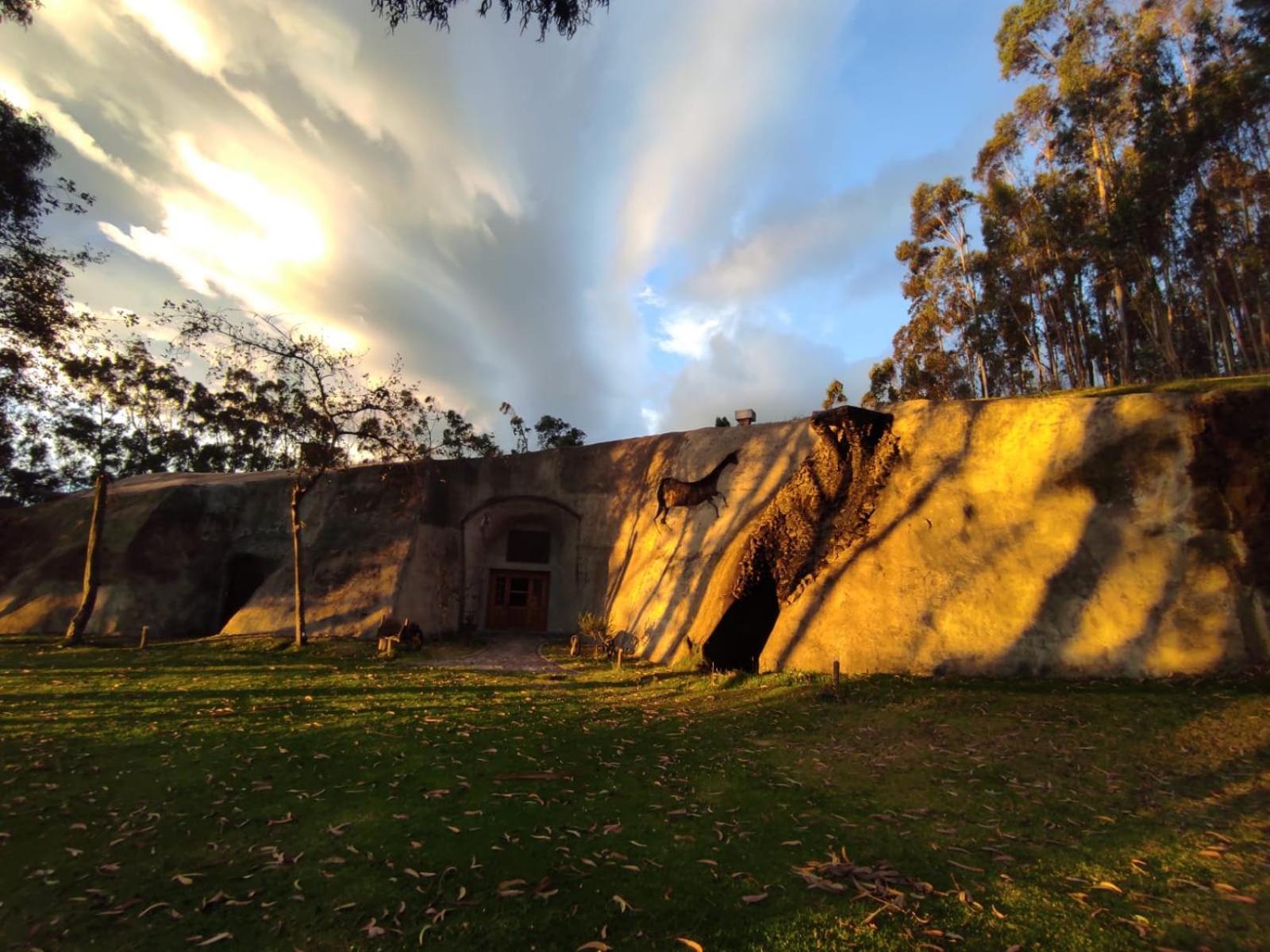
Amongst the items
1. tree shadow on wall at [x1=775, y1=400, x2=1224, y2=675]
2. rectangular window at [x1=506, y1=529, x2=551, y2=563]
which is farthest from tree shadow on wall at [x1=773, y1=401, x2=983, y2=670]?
rectangular window at [x1=506, y1=529, x2=551, y2=563]

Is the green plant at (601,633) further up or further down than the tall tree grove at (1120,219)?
further down

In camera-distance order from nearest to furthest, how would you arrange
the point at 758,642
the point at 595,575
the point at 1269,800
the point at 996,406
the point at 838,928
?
1. the point at 838,928
2. the point at 1269,800
3. the point at 996,406
4. the point at 758,642
5. the point at 595,575

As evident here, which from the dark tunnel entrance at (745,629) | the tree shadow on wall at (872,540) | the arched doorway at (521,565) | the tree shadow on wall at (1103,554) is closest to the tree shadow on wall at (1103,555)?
the tree shadow on wall at (1103,554)

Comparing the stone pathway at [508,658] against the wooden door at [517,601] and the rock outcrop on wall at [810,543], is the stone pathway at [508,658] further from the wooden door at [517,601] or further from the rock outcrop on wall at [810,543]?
the rock outcrop on wall at [810,543]

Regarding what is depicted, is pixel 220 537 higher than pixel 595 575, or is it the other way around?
pixel 220 537

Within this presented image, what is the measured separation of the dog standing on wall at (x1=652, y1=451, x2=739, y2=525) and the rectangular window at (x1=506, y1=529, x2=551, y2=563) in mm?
5717

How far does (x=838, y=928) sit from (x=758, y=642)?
10.8 metres

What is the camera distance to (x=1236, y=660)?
8.95 metres

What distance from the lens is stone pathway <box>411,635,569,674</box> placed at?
15414 millimetres

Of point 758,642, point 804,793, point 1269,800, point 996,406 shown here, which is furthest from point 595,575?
point 1269,800

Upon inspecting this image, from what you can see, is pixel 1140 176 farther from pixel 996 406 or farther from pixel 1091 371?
pixel 996 406

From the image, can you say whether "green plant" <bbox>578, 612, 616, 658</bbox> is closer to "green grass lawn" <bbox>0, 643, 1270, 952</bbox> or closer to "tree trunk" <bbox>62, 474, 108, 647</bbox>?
"green grass lawn" <bbox>0, 643, 1270, 952</bbox>

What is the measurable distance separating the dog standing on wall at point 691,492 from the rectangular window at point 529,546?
18.8 ft

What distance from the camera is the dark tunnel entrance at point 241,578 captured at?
22000 millimetres
